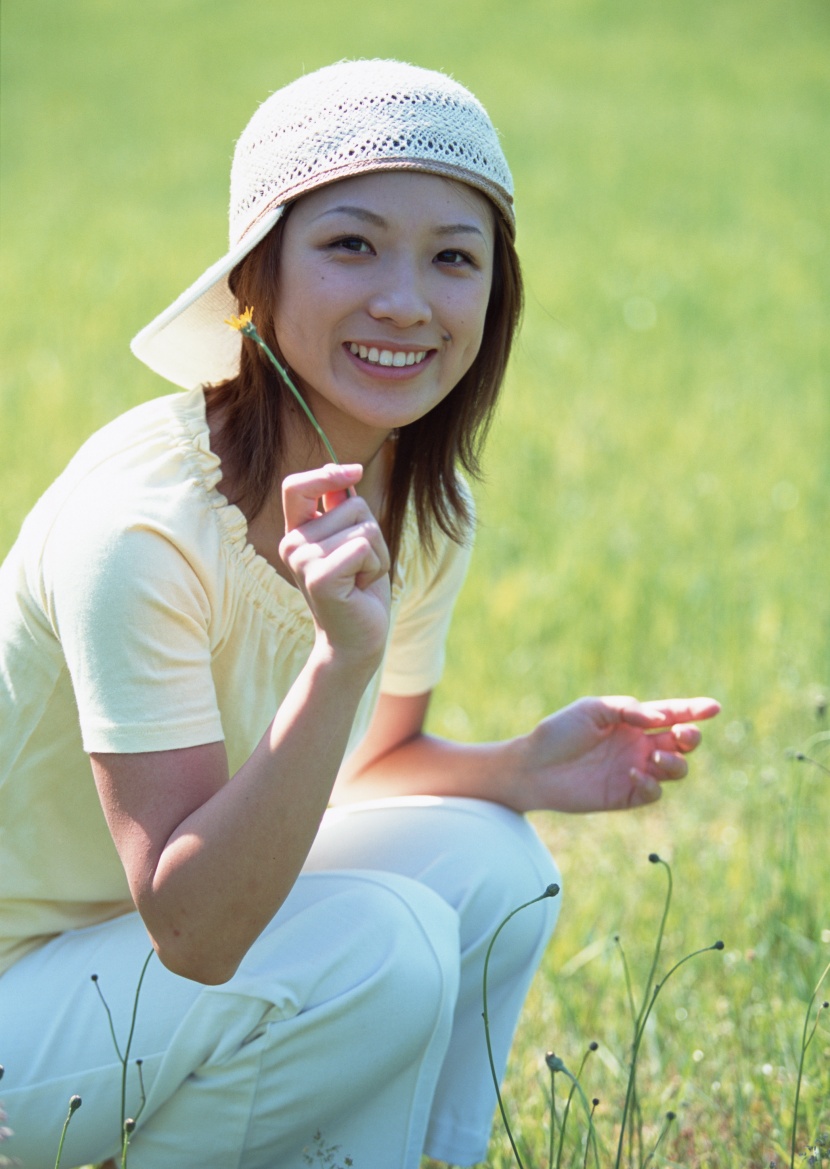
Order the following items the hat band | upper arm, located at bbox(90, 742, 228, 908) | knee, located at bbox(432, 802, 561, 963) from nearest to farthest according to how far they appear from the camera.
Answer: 1. upper arm, located at bbox(90, 742, 228, 908)
2. the hat band
3. knee, located at bbox(432, 802, 561, 963)

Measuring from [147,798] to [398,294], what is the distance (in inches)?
29.6

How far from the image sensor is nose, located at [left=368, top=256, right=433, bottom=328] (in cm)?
189

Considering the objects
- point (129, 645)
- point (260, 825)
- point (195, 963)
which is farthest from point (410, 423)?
point (195, 963)

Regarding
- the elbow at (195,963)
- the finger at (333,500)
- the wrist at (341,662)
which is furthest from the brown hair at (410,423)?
the elbow at (195,963)

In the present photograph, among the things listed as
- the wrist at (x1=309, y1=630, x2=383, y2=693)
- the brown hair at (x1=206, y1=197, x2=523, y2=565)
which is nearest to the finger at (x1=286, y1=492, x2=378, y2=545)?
the wrist at (x1=309, y1=630, x2=383, y2=693)

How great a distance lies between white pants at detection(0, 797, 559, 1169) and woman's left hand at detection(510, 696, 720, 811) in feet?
1.29

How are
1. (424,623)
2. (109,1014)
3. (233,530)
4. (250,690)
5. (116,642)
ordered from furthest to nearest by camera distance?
(424,623) → (250,690) → (233,530) → (109,1014) → (116,642)

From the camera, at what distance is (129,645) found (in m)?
1.71

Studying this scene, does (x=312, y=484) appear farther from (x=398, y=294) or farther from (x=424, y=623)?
(x=424, y=623)

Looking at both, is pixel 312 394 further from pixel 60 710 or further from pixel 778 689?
pixel 778 689

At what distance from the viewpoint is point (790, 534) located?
5055mm

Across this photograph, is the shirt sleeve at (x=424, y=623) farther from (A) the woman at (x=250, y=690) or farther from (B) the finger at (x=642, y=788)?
(B) the finger at (x=642, y=788)

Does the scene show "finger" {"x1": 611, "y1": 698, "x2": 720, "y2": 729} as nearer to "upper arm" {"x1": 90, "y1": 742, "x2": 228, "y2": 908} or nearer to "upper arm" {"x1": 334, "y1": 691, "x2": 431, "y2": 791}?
"upper arm" {"x1": 334, "y1": 691, "x2": 431, "y2": 791}

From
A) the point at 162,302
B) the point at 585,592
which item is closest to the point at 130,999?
the point at 585,592
